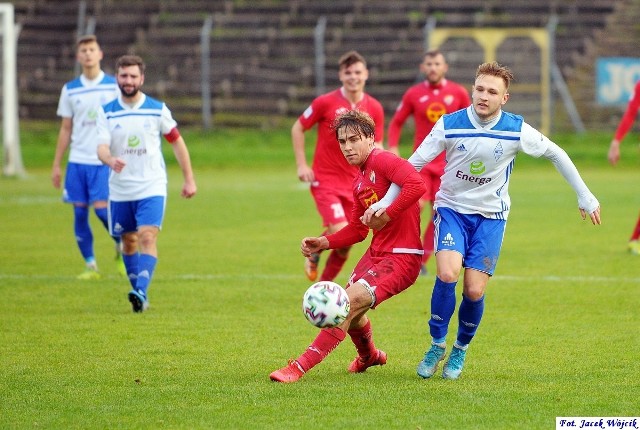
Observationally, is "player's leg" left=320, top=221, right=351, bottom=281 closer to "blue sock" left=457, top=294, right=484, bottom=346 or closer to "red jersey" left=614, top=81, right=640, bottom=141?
"blue sock" left=457, top=294, right=484, bottom=346

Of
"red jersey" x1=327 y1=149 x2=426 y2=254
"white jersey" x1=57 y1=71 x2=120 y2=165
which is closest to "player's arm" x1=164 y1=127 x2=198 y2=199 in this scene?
"white jersey" x1=57 y1=71 x2=120 y2=165

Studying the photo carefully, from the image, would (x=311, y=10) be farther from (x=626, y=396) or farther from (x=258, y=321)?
(x=626, y=396)

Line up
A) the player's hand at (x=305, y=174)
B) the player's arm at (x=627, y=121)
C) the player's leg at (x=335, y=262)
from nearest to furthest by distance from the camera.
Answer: the player's hand at (x=305, y=174), the player's leg at (x=335, y=262), the player's arm at (x=627, y=121)

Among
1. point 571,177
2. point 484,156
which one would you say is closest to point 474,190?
point 484,156

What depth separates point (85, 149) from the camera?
1282 centimetres

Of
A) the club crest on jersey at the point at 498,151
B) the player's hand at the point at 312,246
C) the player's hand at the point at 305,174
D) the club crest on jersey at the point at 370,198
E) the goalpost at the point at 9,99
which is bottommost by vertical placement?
the goalpost at the point at 9,99

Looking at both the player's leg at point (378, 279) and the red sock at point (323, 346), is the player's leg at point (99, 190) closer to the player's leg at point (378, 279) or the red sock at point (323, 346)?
the player's leg at point (378, 279)

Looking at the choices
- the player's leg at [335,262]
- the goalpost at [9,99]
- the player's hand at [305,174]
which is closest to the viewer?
the player's hand at [305,174]

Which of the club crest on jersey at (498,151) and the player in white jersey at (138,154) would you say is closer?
the club crest on jersey at (498,151)

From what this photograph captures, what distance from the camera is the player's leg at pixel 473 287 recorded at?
746cm

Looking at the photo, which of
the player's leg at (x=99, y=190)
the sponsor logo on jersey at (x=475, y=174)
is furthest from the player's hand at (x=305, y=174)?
the sponsor logo on jersey at (x=475, y=174)

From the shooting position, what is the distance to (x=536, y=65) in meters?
30.4

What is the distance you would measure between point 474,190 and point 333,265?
4054 mm

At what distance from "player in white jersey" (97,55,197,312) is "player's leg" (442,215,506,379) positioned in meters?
3.57
